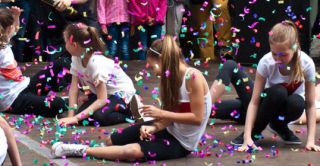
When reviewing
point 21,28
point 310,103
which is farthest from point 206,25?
point 310,103

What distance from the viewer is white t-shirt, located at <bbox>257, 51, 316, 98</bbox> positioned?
6.05 meters

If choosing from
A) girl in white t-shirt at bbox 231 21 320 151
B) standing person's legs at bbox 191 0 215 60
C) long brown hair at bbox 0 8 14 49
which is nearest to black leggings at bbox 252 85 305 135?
girl in white t-shirt at bbox 231 21 320 151

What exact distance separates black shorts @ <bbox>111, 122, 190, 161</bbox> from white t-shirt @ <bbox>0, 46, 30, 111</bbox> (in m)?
1.95

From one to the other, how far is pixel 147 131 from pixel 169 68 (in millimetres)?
490

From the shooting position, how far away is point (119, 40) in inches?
484

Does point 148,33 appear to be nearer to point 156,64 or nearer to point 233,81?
point 233,81

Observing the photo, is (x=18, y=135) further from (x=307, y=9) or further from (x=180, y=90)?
(x=307, y=9)

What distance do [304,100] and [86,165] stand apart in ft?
6.18

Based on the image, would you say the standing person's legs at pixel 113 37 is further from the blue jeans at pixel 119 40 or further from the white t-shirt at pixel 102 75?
the white t-shirt at pixel 102 75

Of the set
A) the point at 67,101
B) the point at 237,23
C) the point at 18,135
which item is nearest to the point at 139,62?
the point at 237,23

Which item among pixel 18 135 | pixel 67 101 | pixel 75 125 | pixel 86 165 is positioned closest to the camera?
pixel 86 165

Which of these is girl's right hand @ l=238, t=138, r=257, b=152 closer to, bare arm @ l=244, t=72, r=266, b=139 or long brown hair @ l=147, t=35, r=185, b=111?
bare arm @ l=244, t=72, r=266, b=139

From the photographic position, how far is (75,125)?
711 cm

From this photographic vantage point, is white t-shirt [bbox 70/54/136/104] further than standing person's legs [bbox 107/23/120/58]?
No
